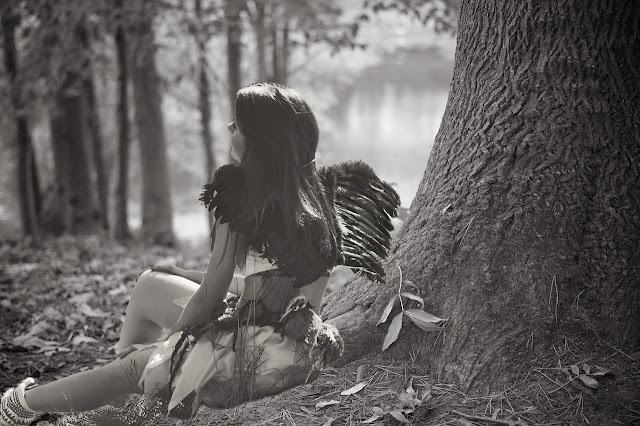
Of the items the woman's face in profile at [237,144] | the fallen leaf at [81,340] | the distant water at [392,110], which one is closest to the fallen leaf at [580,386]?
the woman's face in profile at [237,144]

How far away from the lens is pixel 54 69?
9789 mm

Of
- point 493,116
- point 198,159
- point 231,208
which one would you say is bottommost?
point 198,159

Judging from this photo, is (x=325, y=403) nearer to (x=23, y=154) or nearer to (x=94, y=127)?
(x=23, y=154)

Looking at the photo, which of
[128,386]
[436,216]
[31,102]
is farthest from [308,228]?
[31,102]

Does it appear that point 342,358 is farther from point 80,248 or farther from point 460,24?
point 80,248

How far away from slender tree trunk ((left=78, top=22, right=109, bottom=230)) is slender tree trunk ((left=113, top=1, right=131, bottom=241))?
0.50 m

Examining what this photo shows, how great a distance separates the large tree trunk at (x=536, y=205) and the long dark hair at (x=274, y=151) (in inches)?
30.5

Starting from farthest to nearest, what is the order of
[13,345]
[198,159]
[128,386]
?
1. [198,159]
2. [13,345]
3. [128,386]

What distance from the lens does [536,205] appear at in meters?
2.65

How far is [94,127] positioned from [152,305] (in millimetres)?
10098

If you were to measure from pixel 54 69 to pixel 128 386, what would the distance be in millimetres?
8471

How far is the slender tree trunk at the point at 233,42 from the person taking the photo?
7589 millimetres

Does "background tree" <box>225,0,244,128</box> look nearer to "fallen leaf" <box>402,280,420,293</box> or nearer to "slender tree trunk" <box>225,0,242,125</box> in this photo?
"slender tree trunk" <box>225,0,242,125</box>


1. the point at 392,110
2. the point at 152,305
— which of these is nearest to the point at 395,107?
the point at 392,110
